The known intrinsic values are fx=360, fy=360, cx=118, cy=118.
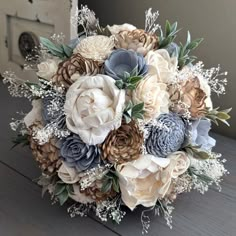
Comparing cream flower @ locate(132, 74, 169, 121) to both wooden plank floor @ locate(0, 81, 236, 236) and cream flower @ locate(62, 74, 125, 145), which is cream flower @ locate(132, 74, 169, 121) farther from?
wooden plank floor @ locate(0, 81, 236, 236)

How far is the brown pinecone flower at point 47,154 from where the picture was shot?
577 millimetres

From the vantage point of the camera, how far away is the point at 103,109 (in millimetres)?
522

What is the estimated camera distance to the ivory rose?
557mm

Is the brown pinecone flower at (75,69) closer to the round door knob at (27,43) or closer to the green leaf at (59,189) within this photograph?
the green leaf at (59,189)

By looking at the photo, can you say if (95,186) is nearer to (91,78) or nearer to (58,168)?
(58,168)

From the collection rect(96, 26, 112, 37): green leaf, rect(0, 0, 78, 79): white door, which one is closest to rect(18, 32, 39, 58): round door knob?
rect(0, 0, 78, 79): white door

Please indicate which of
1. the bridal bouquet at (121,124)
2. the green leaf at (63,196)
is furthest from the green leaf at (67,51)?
the green leaf at (63,196)

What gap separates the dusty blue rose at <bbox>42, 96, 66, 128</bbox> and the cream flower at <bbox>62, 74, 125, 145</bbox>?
0.02 m

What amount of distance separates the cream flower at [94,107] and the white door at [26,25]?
1.64 ft

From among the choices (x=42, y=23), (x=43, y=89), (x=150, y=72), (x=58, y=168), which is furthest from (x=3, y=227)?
(x=42, y=23)

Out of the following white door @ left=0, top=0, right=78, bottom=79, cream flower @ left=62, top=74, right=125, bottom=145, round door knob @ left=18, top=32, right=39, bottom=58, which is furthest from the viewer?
round door knob @ left=18, top=32, right=39, bottom=58

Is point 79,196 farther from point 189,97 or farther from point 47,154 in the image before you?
point 189,97

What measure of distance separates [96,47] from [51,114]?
13 cm

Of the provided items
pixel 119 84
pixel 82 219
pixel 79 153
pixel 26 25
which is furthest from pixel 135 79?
pixel 26 25
